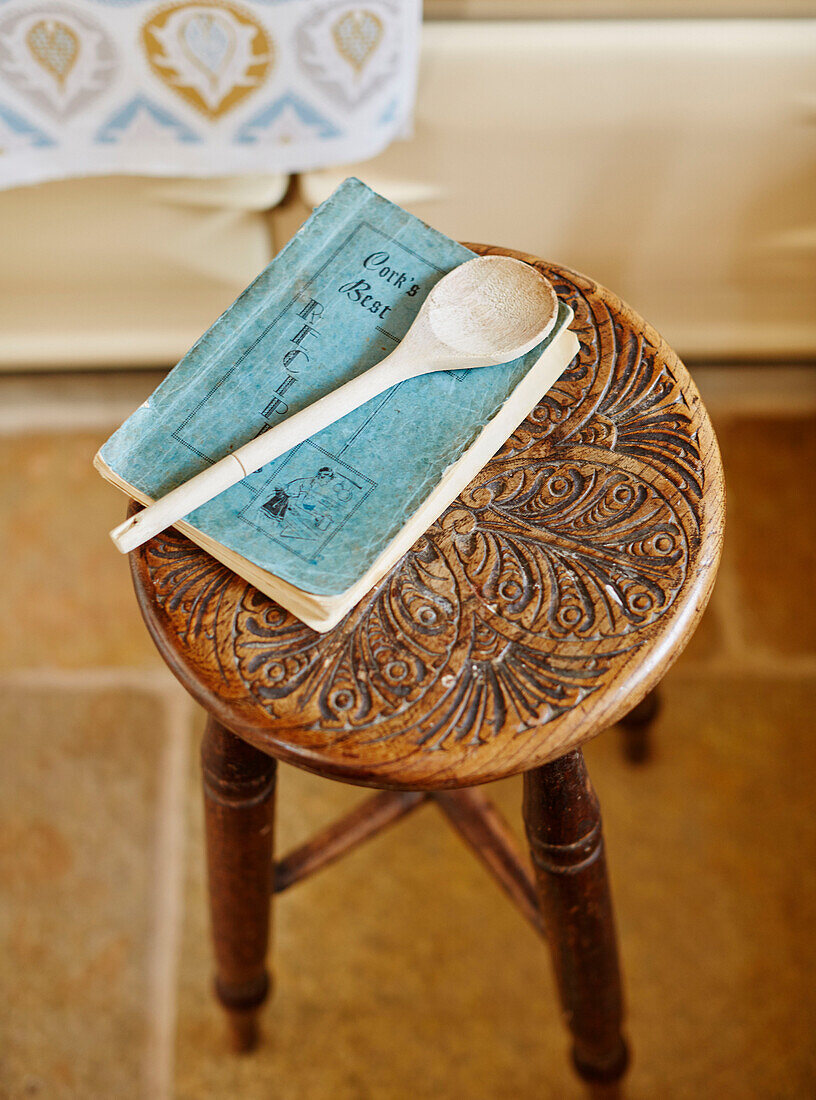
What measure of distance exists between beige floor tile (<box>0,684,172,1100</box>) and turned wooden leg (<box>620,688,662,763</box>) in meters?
0.44

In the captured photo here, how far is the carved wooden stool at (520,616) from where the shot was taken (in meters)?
0.42

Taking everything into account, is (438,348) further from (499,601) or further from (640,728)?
(640,728)

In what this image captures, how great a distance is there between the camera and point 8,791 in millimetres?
915

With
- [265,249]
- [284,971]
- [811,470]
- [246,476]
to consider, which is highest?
[246,476]

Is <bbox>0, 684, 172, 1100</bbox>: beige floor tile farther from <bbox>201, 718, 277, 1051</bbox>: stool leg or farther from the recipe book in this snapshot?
the recipe book

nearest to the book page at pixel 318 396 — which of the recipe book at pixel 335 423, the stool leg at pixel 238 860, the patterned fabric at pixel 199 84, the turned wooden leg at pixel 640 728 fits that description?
the recipe book at pixel 335 423

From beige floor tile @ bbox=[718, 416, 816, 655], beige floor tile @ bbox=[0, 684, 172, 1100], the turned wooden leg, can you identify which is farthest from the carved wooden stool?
beige floor tile @ bbox=[718, 416, 816, 655]

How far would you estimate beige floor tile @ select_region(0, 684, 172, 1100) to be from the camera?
805 mm

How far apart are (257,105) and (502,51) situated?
203mm

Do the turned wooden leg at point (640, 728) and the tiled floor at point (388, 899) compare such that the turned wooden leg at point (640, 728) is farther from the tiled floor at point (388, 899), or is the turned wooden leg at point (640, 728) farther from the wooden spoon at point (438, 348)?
the wooden spoon at point (438, 348)

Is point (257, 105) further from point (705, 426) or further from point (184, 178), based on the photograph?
point (705, 426)

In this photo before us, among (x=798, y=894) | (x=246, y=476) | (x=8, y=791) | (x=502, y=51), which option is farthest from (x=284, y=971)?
(x=502, y=51)

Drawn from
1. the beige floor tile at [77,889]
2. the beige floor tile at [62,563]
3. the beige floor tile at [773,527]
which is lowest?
the beige floor tile at [77,889]

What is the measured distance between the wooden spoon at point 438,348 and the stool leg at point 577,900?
8.1 inches
